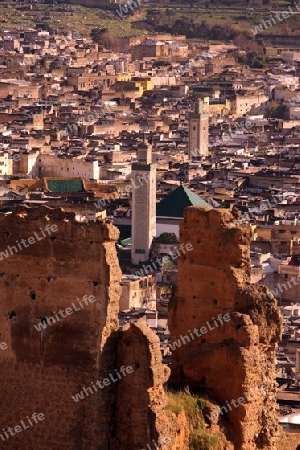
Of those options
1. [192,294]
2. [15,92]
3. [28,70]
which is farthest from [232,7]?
[192,294]

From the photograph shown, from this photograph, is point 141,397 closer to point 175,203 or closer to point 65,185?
point 175,203

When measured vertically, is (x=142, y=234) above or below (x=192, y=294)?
below

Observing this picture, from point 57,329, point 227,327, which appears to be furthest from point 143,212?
point 57,329

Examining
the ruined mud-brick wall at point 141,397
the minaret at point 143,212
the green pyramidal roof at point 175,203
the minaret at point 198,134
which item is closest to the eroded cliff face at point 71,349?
the ruined mud-brick wall at point 141,397

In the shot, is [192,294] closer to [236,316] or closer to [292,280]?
[236,316]

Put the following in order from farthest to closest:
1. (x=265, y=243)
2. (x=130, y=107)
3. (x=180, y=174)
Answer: (x=130, y=107) < (x=180, y=174) < (x=265, y=243)

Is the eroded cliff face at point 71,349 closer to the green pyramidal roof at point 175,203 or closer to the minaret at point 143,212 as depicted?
the minaret at point 143,212

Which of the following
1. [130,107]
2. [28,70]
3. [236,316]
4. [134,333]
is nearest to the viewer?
[134,333]
